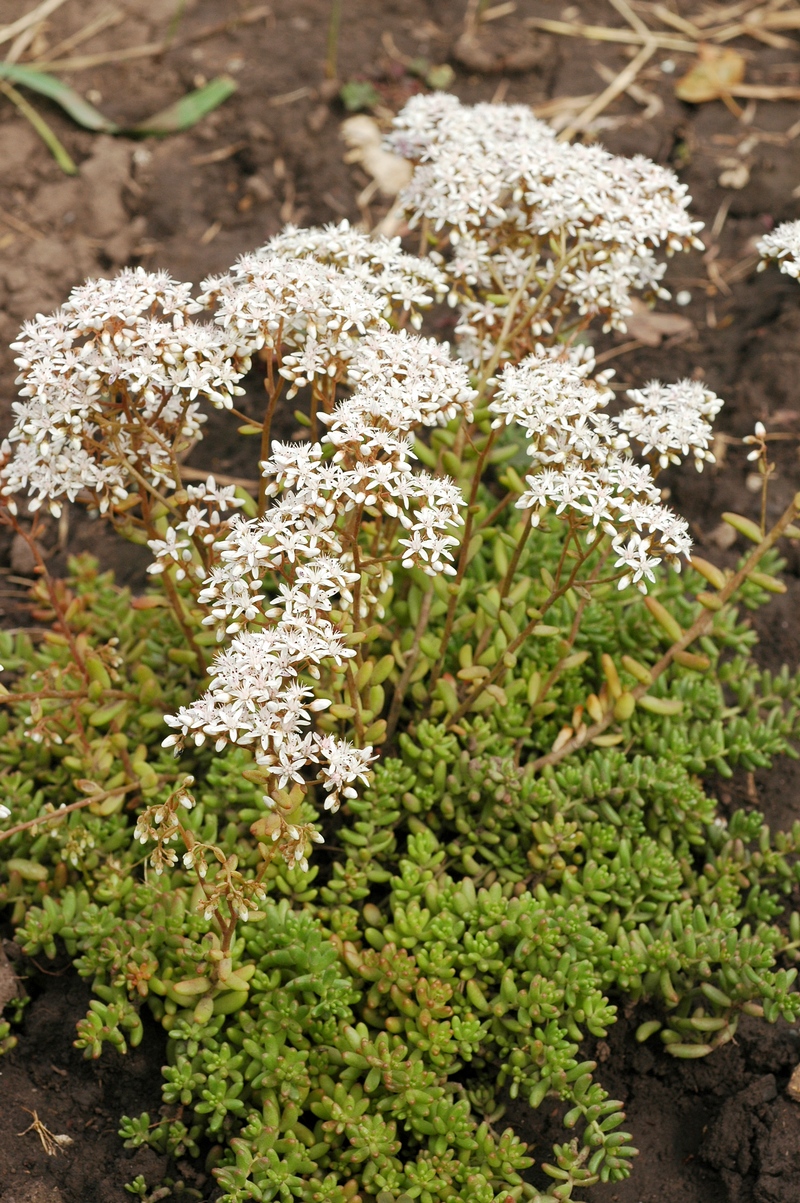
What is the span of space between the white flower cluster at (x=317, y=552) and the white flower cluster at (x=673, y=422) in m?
0.55

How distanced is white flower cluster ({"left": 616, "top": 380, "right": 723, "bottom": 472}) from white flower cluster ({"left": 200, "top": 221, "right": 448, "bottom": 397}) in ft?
Answer: 2.46

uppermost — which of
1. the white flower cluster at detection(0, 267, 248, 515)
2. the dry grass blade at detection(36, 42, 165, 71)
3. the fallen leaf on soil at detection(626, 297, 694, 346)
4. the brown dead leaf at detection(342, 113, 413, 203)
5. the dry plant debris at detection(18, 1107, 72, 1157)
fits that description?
the dry grass blade at detection(36, 42, 165, 71)

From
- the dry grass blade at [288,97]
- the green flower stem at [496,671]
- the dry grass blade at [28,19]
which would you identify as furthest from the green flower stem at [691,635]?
the dry grass blade at [28,19]

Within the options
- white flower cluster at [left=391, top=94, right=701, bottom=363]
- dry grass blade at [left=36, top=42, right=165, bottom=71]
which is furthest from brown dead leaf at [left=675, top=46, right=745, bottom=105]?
dry grass blade at [left=36, top=42, right=165, bottom=71]

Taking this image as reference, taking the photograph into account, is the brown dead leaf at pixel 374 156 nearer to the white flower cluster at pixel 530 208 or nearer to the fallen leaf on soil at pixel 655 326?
the fallen leaf on soil at pixel 655 326

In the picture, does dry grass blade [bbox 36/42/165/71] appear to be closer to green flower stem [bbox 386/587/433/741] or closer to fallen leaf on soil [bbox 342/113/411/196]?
fallen leaf on soil [bbox 342/113/411/196]

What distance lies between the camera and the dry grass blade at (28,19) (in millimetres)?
6242

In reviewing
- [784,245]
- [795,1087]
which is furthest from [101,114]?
[795,1087]

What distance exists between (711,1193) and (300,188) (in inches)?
196

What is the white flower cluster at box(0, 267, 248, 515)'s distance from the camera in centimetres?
283

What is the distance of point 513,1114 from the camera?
127 inches

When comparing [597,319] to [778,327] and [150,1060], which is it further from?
[150,1060]

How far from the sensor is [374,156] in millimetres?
5895

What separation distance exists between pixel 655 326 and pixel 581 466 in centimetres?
269
